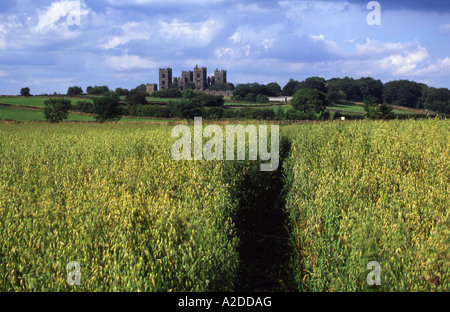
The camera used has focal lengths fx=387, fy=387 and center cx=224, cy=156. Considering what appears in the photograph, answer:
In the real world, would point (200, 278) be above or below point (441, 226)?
below

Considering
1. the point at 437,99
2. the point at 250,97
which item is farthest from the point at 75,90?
the point at 437,99

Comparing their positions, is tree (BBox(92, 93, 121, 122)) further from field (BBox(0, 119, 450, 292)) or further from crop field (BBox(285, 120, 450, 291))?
crop field (BBox(285, 120, 450, 291))

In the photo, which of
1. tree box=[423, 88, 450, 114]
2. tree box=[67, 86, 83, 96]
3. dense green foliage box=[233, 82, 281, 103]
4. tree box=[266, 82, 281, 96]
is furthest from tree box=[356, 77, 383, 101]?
tree box=[67, 86, 83, 96]

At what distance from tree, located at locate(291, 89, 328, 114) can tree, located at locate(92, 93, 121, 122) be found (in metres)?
40.6

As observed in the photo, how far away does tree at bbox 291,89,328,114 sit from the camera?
8374 centimetres

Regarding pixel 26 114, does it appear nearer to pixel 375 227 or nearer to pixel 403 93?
pixel 375 227

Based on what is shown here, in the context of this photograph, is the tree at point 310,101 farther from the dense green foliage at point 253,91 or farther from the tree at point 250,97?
the tree at point 250,97

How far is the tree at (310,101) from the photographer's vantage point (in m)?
83.7

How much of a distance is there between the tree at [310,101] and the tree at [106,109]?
133ft

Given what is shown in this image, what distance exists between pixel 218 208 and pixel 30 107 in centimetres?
Answer: 7444

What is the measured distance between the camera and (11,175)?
733cm

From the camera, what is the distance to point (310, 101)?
84.5m
